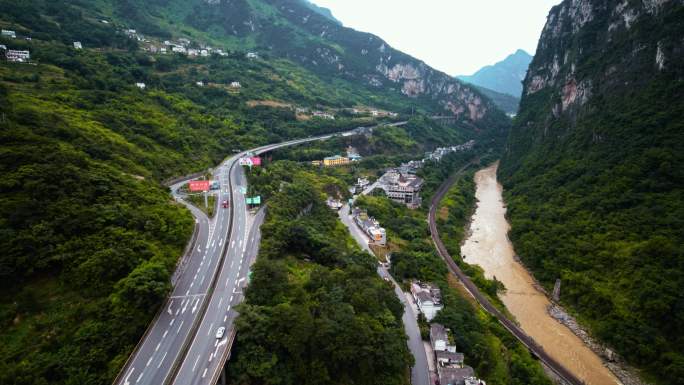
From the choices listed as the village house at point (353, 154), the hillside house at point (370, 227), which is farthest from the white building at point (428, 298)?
the village house at point (353, 154)

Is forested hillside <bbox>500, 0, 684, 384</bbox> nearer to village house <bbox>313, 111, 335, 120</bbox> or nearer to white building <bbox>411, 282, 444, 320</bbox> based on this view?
white building <bbox>411, 282, 444, 320</bbox>

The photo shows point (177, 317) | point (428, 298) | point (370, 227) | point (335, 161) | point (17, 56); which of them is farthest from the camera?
point (335, 161)

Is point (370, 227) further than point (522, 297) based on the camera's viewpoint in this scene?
Yes

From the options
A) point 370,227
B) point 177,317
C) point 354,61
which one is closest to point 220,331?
point 177,317

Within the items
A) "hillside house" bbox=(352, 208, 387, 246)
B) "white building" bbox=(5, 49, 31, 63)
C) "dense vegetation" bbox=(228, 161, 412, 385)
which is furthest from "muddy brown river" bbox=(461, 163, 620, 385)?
"white building" bbox=(5, 49, 31, 63)

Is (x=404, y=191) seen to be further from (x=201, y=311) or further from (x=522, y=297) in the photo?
(x=201, y=311)

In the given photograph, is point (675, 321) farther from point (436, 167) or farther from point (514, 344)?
point (436, 167)
